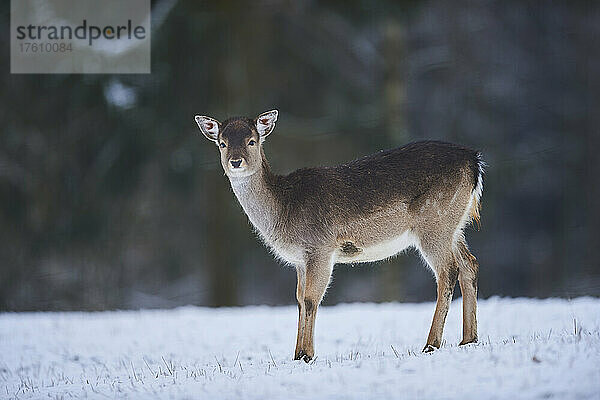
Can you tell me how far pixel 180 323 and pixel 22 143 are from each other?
320 inches

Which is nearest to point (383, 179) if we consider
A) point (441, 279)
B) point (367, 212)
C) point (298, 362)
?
point (367, 212)

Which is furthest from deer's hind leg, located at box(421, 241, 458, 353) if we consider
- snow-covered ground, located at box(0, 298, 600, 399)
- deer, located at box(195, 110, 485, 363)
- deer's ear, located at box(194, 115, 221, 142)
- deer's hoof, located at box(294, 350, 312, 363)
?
deer's ear, located at box(194, 115, 221, 142)

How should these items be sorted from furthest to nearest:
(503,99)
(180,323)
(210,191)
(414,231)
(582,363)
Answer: (503,99)
(210,191)
(180,323)
(414,231)
(582,363)

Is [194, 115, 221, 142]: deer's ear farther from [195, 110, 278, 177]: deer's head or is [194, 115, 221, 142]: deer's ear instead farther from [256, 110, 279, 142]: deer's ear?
[256, 110, 279, 142]: deer's ear

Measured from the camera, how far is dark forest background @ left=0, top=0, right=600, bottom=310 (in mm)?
16906

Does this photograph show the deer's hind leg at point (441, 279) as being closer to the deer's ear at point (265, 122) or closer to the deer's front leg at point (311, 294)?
the deer's front leg at point (311, 294)

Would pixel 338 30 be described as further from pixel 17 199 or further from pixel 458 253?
pixel 458 253

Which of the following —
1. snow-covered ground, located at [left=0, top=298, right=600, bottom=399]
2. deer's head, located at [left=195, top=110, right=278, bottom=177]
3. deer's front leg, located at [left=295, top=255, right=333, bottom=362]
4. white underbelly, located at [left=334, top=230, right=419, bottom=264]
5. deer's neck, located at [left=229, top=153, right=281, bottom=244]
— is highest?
deer's head, located at [left=195, top=110, right=278, bottom=177]

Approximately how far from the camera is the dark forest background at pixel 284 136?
16906 millimetres

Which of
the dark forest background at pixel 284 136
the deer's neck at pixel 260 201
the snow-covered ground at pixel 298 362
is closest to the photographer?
the snow-covered ground at pixel 298 362

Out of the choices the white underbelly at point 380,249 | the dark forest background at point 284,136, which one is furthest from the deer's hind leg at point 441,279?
the dark forest background at point 284,136

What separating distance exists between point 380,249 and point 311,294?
0.84m

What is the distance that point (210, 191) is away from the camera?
52.4ft

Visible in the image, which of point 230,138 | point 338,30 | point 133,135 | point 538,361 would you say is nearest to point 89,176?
point 133,135
